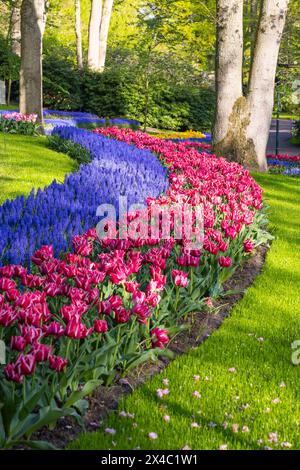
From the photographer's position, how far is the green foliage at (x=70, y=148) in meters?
11.0

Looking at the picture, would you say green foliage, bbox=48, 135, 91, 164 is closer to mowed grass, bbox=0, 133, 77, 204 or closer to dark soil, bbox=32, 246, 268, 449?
mowed grass, bbox=0, 133, 77, 204

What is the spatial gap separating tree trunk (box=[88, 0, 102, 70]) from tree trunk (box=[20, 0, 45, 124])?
646 inches

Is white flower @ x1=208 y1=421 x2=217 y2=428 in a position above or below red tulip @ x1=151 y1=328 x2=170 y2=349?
below

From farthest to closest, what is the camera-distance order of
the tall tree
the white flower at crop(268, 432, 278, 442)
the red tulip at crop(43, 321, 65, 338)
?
the tall tree, the white flower at crop(268, 432, 278, 442), the red tulip at crop(43, 321, 65, 338)

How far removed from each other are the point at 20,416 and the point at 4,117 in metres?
12.8

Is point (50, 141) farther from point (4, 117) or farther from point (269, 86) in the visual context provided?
point (269, 86)

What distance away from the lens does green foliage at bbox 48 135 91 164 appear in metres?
11.0

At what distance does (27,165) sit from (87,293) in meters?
7.16

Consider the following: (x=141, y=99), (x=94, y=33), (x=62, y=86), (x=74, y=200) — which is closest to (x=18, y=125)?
(x=74, y=200)

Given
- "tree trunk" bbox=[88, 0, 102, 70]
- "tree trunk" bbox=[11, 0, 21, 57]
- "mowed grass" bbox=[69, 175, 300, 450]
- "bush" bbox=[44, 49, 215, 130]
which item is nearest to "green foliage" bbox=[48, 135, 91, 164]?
"mowed grass" bbox=[69, 175, 300, 450]

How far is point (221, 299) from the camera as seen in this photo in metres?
5.59

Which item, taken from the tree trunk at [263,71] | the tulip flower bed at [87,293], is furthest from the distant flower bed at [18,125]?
the tulip flower bed at [87,293]

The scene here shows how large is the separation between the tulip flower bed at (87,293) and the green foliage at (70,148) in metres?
3.06
